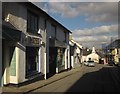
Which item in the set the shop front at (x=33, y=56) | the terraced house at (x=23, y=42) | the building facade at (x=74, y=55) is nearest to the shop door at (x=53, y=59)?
the terraced house at (x=23, y=42)

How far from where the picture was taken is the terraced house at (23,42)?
18.5 m

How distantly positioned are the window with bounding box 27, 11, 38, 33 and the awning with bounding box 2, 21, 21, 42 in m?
2.80

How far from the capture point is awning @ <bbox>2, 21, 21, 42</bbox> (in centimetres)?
1718

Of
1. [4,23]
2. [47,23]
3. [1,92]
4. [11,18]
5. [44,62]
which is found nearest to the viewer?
[1,92]

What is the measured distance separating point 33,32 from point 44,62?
4316 millimetres

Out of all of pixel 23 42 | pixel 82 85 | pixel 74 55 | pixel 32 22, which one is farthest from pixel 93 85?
pixel 74 55

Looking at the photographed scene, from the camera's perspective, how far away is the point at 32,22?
74.3ft

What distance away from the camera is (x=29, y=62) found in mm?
21828

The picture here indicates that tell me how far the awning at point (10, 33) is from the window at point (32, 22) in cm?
280

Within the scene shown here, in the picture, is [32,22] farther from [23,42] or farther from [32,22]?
[23,42]

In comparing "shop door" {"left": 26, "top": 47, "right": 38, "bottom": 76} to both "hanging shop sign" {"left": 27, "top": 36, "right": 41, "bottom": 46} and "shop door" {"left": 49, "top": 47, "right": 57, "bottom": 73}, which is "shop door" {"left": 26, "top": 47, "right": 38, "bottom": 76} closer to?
"hanging shop sign" {"left": 27, "top": 36, "right": 41, "bottom": 46}

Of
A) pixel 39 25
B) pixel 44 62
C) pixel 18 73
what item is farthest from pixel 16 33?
pixel 44 62

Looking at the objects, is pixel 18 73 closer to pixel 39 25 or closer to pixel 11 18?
pixel 11 18

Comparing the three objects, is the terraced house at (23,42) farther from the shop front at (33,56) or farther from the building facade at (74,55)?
the building facade at (74,55)
